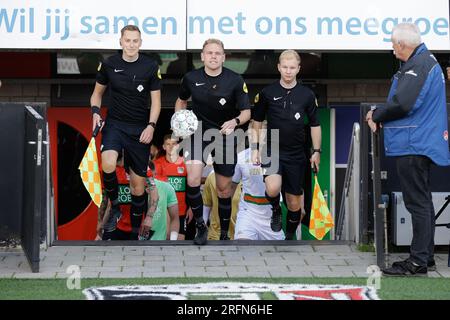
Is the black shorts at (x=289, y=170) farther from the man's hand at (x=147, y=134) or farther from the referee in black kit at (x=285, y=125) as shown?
the man's hand at (x=147, y=134)

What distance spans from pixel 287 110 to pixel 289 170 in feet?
2.06

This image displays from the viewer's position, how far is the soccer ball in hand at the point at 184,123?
9898 mm

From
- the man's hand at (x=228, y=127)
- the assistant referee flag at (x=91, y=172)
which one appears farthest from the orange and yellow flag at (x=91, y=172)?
the man's hand at (x=228, y=127)

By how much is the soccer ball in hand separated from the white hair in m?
2.31

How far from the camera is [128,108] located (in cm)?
1020

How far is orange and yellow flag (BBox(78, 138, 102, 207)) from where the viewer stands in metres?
10.2

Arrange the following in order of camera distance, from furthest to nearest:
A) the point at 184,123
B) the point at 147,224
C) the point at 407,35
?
the point at 147,224, the point at 184,123, the point at 407,35

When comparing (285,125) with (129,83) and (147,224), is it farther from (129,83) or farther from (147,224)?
(147,224)

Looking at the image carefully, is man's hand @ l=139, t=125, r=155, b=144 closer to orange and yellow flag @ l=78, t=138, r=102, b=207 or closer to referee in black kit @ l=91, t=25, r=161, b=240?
referee in black kit @ l=91, t=25, r=161, b=240

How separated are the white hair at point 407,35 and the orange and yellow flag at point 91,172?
334 centimetres

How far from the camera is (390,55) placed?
14.0m

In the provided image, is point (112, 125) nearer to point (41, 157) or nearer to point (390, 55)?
point (41, 157)

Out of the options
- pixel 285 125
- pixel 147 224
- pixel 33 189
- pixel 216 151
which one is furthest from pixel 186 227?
pixel 33 189
